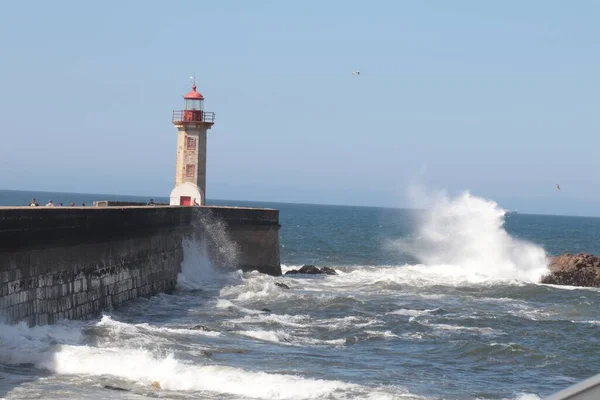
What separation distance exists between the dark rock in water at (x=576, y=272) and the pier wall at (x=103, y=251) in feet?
27.1

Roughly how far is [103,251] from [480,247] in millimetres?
20602

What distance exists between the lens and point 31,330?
11609mm

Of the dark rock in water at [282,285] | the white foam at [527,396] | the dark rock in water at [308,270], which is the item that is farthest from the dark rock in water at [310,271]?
the white foam at [527,396]

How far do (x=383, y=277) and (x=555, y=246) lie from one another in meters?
30.2

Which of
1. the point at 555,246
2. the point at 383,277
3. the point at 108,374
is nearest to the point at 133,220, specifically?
the point at 108,374

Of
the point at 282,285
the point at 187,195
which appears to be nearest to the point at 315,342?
the point at 282,285

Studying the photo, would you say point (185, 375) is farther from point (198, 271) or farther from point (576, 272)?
point (576, 272)

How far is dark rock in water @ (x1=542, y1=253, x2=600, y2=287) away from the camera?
25562 millimetres

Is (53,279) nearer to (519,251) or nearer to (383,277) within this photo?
(383,277)

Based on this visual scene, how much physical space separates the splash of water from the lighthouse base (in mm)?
8913

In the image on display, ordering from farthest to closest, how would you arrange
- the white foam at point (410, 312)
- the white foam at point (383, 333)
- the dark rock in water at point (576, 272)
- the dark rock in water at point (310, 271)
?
the dark rock in water at point (310, 271), the dark rock in water at point (576, 272), the white foam at point (410, 312), the white foam at point (383, 333)

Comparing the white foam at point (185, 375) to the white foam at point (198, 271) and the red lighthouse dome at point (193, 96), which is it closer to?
the white foam at point (198, 271)

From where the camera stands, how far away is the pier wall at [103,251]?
38.0 ft

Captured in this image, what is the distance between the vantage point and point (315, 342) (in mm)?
13172
